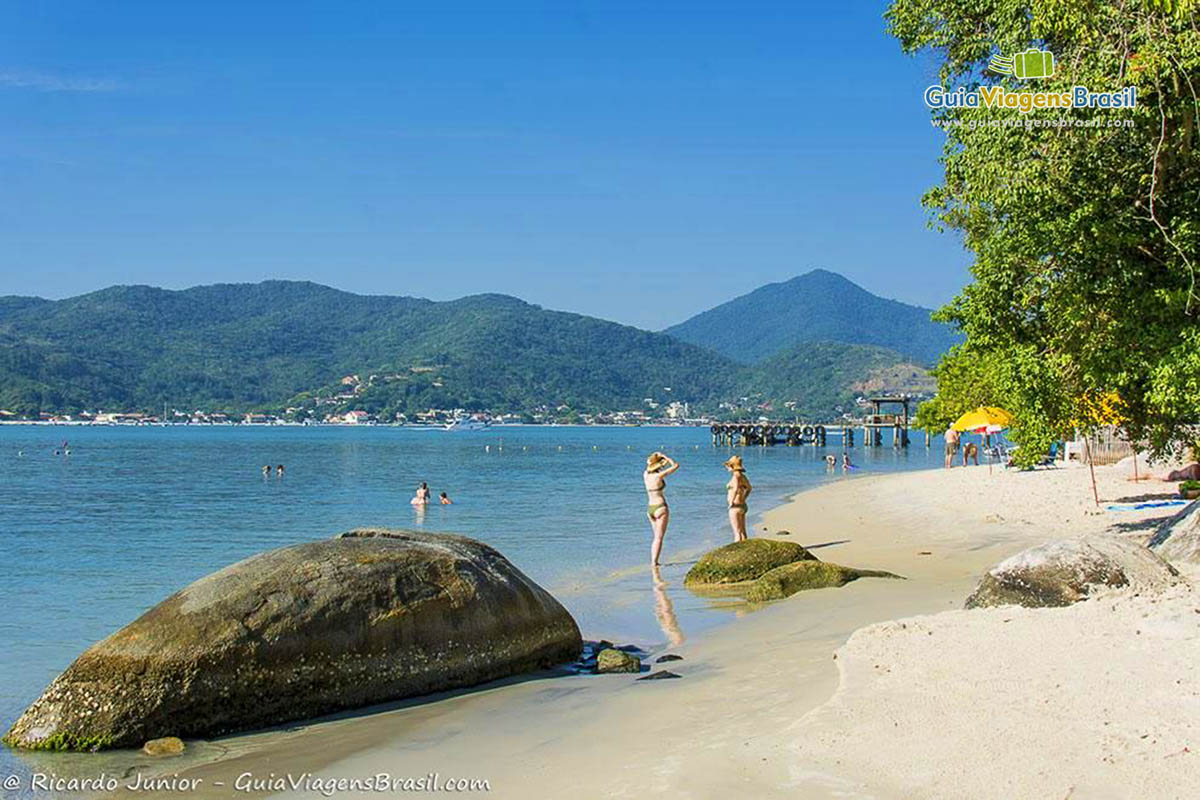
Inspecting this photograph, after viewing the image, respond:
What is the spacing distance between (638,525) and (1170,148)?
16.6 metres

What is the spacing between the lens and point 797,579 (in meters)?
12.8

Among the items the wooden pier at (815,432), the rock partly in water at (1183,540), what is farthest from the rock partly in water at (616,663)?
the wooden pier at (815,432)

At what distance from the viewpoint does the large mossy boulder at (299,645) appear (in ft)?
24.1

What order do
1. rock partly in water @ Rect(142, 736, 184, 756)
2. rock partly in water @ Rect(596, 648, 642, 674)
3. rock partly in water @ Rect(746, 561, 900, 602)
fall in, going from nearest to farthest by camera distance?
rock partly in water @ Rect(142, 736, 184, 756) → rock partly in water @ Rect(596, 648, 642, 674) → rock partly in water @ Rect(746, 561, 900, 602)

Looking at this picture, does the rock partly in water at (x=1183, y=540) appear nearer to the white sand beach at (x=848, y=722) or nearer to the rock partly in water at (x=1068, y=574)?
the rock partly in water at (x=1068, y=574)

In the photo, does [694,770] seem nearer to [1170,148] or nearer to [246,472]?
[1170,148]

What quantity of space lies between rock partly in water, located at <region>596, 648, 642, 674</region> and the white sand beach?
334 mm

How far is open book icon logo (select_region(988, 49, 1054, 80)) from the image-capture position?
12.8 m

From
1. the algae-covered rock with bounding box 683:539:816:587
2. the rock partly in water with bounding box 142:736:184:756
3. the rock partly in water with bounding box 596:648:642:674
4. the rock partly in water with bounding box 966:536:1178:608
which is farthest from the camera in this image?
the algae-covered rock with bounding box 683:539:816:587

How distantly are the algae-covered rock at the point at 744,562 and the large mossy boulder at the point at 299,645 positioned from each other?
5188mm

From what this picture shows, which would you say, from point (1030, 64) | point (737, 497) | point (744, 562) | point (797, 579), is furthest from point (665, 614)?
point (1030, 64)

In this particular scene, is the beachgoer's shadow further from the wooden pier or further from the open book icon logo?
the wooden pier

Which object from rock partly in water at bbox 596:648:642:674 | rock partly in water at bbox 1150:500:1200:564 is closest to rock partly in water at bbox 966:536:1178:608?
rock partly in water at bbox 1150:500:1200:564

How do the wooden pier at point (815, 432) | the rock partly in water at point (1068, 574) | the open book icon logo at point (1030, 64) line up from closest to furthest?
1. the rock partly in water at point (1068, 574)
2. the open book icon logo at point (1030, 64)
3. the wooden pier at point (815, 432)
